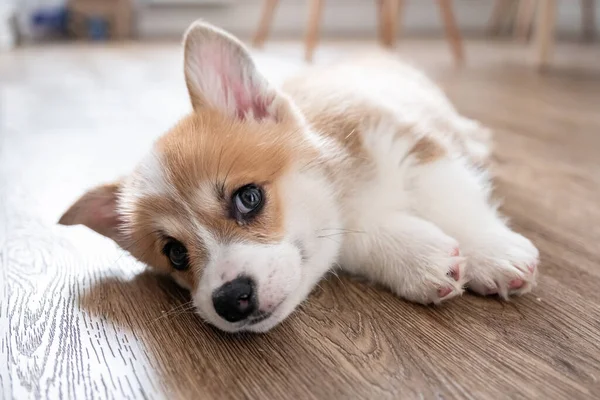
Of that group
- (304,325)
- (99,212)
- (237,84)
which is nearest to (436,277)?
(304,325)

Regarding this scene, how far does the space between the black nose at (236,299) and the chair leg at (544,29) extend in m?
3.91

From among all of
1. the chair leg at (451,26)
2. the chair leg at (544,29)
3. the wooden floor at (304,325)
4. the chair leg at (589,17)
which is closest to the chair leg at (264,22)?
the chair leg at (451,26)

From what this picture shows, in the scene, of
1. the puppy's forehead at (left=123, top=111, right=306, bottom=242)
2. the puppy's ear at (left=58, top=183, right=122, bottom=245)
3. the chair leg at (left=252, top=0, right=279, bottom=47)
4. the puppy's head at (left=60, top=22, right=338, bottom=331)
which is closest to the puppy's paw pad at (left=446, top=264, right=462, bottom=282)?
the puppy's head at (left=60, top=22, right=338, bottom=331)

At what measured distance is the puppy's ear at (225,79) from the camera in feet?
4.64

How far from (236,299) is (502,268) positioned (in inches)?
23.8

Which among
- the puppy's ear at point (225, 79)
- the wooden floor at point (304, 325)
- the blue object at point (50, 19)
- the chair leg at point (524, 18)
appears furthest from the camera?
the chair leg at point (524, 18)

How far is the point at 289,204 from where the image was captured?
1.28m

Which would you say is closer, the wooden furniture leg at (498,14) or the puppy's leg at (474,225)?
the puppy's leg at (474,225)

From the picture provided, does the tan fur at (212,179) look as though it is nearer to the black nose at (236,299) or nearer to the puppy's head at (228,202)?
the puppy's head at (228,202)

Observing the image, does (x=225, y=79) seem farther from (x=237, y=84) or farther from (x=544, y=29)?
(x=544, y=29)

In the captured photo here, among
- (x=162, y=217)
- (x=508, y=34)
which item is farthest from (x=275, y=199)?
(x=508, y=34)

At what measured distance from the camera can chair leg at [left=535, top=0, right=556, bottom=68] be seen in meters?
4.16

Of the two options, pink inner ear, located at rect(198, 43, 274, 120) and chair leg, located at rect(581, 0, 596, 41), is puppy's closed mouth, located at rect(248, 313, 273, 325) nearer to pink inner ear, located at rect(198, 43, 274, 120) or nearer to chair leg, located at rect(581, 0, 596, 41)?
pink inner ear, located at rect(198, 43, 274, 120)

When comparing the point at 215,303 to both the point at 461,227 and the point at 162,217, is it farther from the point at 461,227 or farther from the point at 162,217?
the point at 461,227
